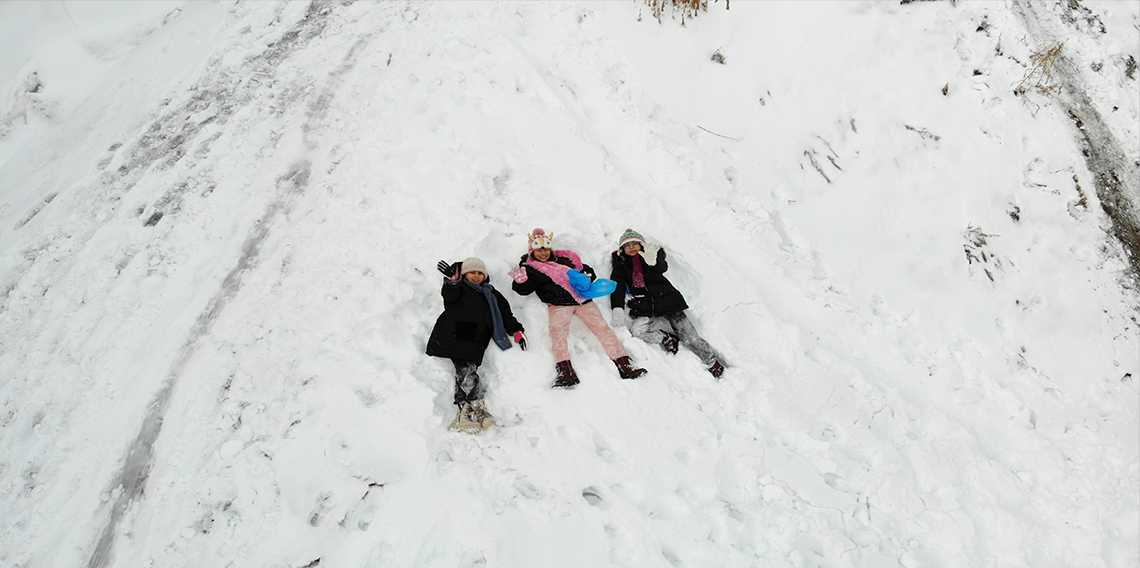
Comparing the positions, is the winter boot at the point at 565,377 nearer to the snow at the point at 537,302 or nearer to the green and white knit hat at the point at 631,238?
the snow at the point at 537,302

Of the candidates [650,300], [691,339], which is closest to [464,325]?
[650,300]

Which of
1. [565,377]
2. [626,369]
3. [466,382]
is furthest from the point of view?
[626,369]

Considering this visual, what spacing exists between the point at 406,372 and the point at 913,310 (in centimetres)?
461

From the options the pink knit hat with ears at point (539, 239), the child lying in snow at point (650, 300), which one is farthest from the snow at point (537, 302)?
the pink knit hat with ears at point (539, 239)

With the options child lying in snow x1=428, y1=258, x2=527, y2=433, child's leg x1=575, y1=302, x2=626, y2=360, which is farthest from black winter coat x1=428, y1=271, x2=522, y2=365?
child's leg x1=575, y1=302, x2=626, y2=360

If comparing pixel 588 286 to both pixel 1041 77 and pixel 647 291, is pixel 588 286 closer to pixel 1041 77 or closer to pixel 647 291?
pixel 647 291

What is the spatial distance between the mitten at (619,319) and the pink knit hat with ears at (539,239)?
0.81 m

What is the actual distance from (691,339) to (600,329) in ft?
2.68

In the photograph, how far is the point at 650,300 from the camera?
4.96 meters

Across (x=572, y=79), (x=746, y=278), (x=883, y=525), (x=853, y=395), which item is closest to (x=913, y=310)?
(x=853, y=395)

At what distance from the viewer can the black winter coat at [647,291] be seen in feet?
16.2

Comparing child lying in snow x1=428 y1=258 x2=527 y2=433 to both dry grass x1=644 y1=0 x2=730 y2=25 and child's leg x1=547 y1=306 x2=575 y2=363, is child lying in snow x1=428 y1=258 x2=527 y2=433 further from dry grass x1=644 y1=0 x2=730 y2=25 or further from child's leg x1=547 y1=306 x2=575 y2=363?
dry grass x1=644 y1=0 x2=730 y2=25

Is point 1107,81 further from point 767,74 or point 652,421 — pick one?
point 652,421

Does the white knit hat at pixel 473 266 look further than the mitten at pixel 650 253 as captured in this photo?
No
